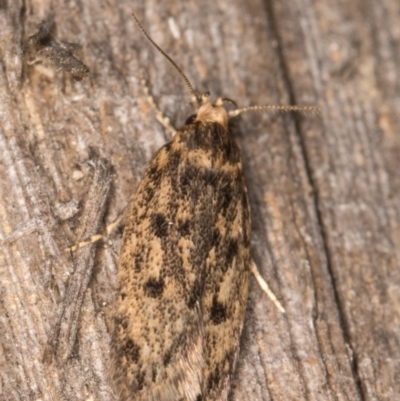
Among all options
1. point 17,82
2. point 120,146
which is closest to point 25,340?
point 120,146

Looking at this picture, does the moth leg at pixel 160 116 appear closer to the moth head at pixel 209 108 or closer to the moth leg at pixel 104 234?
the moth head at pixel 209 108

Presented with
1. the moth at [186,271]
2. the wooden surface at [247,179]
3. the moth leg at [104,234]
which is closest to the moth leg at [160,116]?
the wooden surface at [247,179]

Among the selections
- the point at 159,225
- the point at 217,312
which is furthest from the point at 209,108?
the point at 217,312

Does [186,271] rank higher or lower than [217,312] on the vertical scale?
higher

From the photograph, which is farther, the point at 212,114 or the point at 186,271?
the point at 212,114

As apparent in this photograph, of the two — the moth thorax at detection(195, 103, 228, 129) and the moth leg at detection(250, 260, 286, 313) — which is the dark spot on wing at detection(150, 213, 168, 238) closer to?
the moth leg at detection(250, 260, 286, 313)


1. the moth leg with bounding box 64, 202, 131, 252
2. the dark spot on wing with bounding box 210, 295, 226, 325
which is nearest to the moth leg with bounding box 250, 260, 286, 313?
the dark spot on wing with bounding box 210, 295, 226, 325

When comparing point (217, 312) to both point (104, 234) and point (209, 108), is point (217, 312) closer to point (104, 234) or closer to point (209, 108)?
point (104, 234)

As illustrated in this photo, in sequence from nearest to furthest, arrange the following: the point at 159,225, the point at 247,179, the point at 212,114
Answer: the point at 159,225, the point at 212,114, the point at 247,179
